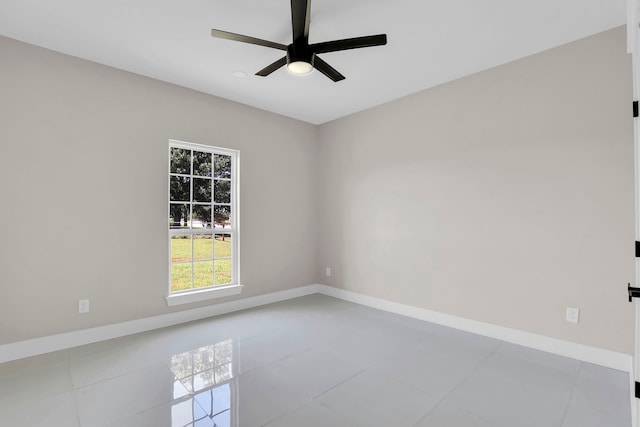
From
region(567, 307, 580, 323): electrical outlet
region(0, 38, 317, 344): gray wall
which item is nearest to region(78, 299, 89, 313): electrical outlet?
region(0, 38, 317, 344): gray wall

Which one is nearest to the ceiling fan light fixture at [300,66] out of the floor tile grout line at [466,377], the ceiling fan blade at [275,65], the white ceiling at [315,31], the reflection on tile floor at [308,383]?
the ceiling fan blade at [275,65]

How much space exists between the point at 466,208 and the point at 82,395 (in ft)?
12.2

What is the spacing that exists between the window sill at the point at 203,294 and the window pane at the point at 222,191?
3.76 ft

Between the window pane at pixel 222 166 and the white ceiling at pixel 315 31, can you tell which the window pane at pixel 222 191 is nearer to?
the window pane at pixel 222 166

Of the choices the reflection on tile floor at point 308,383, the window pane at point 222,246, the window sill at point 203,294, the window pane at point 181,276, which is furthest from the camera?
the window pane at point 222,246

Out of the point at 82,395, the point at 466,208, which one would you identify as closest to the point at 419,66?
the point at 466,208

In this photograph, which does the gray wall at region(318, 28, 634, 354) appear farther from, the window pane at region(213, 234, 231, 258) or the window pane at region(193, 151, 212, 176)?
the window pane at region(193, 151, 212, 176)

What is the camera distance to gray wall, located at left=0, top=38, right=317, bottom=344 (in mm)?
2680

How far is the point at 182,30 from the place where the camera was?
2553 millimetres

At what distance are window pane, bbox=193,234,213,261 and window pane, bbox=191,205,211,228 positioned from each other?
0.49 ft

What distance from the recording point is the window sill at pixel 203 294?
11.5 ft

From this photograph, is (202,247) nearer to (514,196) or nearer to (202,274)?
(202,274)

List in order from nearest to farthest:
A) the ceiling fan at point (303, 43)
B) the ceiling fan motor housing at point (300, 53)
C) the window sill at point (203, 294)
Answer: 1. the ceiling fan at point (303, 43)
2. the ceiling fan motor housing at point (300, 53)
3. the window sill at point (203, 294)

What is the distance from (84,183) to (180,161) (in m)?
1.04
